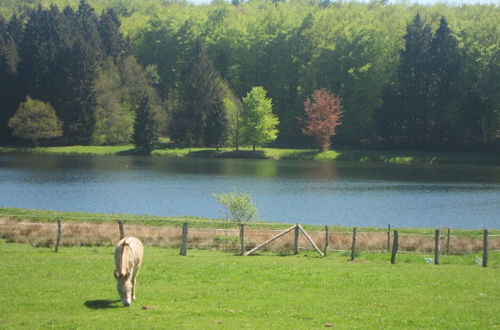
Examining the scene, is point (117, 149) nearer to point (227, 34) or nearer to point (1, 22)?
point (227, 34)

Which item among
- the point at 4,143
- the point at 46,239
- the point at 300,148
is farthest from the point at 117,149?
the point at 46,239

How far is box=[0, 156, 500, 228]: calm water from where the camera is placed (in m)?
49.4

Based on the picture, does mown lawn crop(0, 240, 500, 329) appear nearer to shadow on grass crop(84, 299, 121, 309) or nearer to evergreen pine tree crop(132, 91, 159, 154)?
shadow on grass crop(84, 299, 121, 309)

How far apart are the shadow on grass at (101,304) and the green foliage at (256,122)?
9010 cm

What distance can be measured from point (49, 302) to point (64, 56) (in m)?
111

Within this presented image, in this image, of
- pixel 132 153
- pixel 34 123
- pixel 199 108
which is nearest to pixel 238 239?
pixel 132 153

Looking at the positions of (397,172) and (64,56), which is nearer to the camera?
(397,172)

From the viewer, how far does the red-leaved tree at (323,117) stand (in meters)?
109

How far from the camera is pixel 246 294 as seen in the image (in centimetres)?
1828

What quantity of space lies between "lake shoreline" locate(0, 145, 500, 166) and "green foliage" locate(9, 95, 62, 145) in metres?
2.41

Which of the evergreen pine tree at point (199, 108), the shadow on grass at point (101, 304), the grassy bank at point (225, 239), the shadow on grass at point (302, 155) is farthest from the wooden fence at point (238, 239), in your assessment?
the evergreen pine tree at point (199, 108)

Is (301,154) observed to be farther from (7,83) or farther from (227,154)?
(7,83)

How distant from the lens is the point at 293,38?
132 metres

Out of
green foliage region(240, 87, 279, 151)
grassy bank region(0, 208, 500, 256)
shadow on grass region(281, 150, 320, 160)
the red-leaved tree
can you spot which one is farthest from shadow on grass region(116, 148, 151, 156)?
grassy bank region(0, 208, 500, 256)
